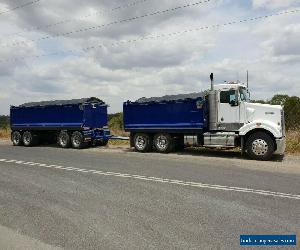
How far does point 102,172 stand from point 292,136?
12.0 metres

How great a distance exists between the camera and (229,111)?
56.4ft

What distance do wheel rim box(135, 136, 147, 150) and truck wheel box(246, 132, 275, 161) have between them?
5301 mm

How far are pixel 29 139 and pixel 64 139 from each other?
317 centimetres

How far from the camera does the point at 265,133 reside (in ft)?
52.3

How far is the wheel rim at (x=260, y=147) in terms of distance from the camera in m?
15.7

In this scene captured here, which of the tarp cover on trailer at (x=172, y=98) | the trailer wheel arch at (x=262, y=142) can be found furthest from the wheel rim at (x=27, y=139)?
the trailer wheel arch at (x=262, y=142)

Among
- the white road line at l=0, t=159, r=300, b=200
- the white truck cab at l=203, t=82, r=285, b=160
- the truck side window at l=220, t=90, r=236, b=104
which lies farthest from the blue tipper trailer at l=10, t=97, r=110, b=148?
the white road line at l=0, t=159, r=300, b=200

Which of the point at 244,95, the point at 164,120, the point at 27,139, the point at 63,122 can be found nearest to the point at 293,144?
the point at 244,95

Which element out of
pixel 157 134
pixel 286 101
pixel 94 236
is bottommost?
pixel 94 236

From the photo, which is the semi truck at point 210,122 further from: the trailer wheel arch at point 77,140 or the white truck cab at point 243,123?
the trailer wheel arch at point 77,140

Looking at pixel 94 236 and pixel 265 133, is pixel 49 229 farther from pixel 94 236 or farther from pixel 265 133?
pixel 265 133

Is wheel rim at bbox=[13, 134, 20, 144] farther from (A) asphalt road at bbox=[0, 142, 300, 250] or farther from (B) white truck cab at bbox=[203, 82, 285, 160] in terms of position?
(B) white truck cab at bbox=[203, 82, 285, 160]

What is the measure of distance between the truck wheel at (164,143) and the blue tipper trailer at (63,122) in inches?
188

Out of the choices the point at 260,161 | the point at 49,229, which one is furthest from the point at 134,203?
the point at 260,161
